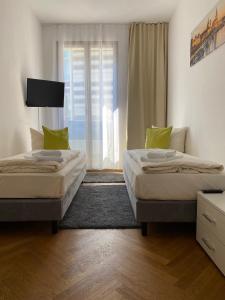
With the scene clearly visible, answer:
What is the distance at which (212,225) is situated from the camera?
1.71 m

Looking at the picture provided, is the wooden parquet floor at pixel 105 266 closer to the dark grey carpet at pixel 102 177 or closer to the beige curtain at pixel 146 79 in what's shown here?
the dark grey carpet at pixel 102 177

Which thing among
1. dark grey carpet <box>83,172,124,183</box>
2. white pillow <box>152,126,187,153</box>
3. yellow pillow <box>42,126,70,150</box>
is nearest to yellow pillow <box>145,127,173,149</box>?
white pillow <box>152,126,187,153</box>

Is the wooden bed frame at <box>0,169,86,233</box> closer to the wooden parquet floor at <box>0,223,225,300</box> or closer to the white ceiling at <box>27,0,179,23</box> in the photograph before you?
the wooden parquet floor at <box>0,223,225,300</box>

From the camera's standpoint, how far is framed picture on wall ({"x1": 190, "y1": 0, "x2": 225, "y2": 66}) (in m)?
2.46

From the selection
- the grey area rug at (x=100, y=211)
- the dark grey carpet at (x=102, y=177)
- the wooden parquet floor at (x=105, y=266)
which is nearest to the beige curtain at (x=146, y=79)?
the dark grey carpet at (x=102, y=177)

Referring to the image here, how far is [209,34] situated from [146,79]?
220 centimetres

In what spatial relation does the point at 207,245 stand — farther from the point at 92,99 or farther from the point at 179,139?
the point at 92,99

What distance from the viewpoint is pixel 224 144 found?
7.97 feet

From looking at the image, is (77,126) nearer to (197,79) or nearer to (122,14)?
(122,14)

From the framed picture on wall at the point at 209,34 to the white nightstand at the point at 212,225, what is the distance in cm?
149

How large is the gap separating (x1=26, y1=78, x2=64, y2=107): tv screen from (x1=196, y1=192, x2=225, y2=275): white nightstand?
117 inches

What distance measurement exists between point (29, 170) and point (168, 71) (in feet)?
11.7

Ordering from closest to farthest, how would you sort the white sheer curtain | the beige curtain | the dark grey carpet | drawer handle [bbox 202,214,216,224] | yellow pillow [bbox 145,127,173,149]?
1. drawer handle [bbox 202,214,216,224]
2. yellow pillow [bbox 145,127,173,149]
3. the dark grey carpet
4. the beige curtain
5. the white sheer curtain

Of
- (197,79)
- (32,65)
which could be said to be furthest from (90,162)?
(197,79)
